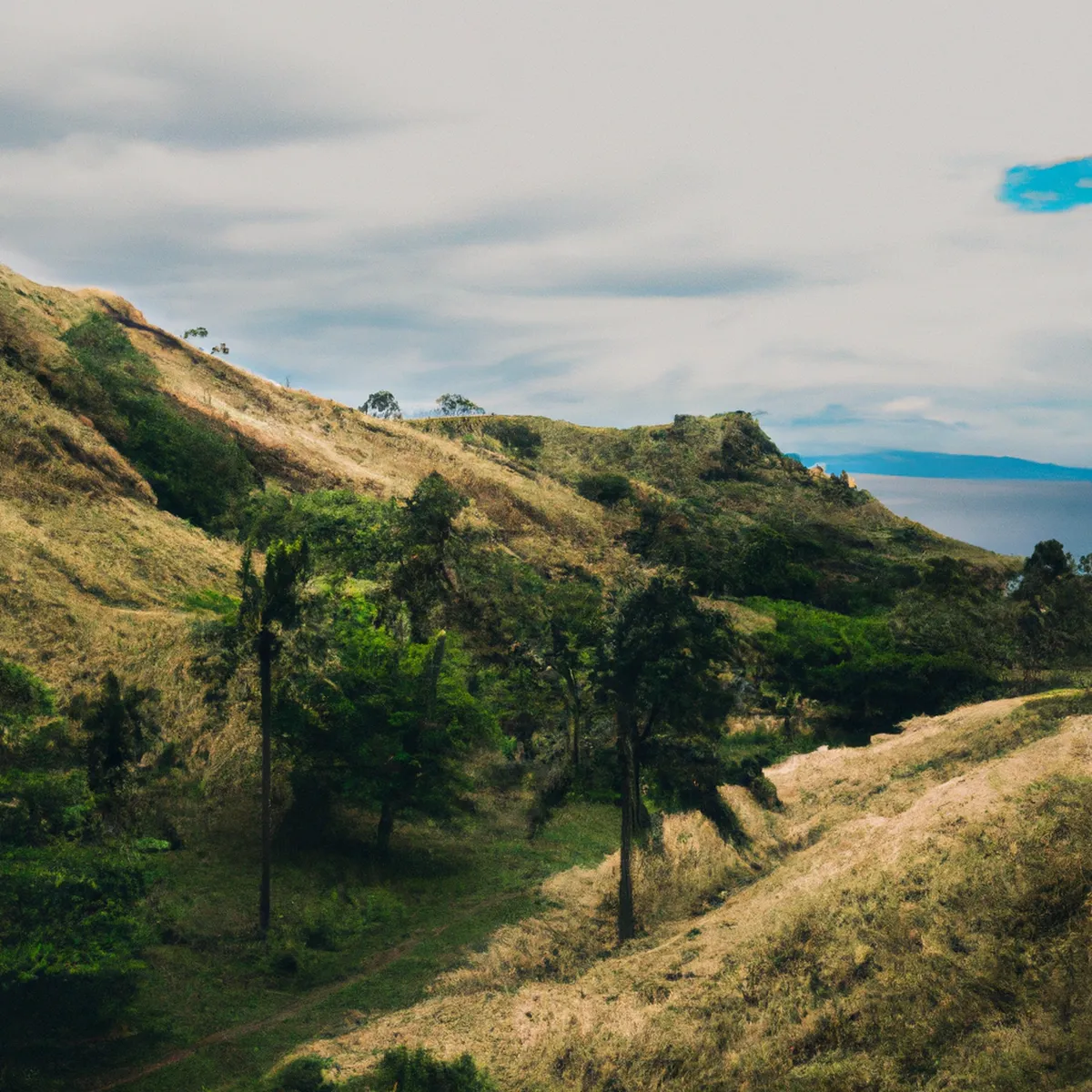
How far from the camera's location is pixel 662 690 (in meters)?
29.4

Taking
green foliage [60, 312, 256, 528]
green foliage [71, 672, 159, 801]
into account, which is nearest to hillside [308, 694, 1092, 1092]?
green foliage [71, 672, 159, 801]

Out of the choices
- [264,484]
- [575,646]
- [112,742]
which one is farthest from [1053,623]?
[264,484]

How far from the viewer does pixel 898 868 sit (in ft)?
70.4

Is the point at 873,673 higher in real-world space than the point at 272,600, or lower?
lower

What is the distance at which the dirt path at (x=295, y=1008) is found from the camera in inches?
808

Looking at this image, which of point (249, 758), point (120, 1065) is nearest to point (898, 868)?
point (120, 1065)

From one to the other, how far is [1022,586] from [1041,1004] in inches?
2284

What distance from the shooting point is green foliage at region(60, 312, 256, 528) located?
2366 inches

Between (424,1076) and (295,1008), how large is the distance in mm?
9223

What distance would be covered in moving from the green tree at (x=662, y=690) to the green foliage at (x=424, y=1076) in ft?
39.9

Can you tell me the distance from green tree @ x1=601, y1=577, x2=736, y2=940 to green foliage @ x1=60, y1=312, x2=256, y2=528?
40417mm

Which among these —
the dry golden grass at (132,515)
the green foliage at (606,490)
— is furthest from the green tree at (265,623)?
the green foliage at (606,490)

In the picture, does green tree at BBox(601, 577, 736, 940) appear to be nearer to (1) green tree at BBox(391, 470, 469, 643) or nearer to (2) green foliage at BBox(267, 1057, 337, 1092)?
(1) green tree at BBox(391, 470, 469, 643)

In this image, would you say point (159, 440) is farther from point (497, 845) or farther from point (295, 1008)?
point (295, 1008)
